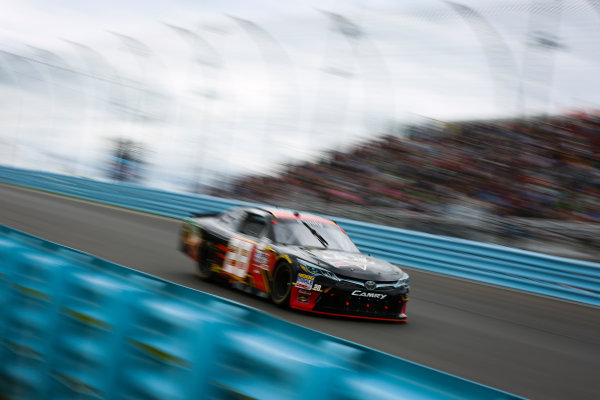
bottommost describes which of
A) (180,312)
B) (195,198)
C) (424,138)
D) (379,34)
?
(195,198)

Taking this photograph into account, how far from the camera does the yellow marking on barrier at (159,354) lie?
290 cm

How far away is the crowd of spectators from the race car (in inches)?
273

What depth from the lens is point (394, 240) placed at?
46.3ft

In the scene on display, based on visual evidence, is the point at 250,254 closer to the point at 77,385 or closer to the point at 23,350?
the point at 23,350

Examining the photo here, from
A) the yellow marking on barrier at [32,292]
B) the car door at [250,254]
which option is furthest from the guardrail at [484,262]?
the yellow marking on barrier at [32,292]

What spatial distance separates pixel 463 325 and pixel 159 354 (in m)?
5.73

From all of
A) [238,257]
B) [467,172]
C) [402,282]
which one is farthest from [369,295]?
[467,172]

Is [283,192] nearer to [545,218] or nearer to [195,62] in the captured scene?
[195,62]

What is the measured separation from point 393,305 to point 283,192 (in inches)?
488

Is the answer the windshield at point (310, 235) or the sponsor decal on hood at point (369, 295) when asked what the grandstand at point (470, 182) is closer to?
the windshield at point (310, 235)

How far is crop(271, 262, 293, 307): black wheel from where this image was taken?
24.1 feet

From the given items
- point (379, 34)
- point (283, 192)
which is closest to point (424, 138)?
point (379, 34)

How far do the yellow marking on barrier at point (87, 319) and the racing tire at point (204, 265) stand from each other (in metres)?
5.09

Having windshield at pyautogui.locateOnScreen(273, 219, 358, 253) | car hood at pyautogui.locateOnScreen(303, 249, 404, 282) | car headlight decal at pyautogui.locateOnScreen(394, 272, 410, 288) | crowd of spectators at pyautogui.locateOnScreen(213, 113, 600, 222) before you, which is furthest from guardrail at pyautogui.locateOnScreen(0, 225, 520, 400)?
crowd of spectators at pyautogui.locateOnScreen(213, 113, 600, 222)
